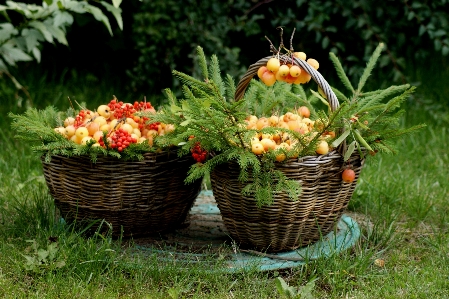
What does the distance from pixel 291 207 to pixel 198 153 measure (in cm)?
44

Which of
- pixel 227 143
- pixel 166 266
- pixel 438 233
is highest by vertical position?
pixel 227 143

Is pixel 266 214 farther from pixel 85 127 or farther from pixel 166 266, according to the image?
pixel 85 127

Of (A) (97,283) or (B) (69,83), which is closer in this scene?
(A) (97,283)

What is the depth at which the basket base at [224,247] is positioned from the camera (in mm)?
2730

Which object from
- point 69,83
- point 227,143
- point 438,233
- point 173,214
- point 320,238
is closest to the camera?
point 227,143

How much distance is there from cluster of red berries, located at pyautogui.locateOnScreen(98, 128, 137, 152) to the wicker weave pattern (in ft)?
1.22

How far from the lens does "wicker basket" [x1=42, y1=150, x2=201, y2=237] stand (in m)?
2.79

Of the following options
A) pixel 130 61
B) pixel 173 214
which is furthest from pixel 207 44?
pixel 173 214

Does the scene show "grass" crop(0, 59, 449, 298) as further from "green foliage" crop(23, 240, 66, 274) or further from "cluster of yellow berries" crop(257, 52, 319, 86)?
"cluster of yellow berries" crop(257, 52, 319, 86)

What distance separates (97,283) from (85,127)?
2.17 ft

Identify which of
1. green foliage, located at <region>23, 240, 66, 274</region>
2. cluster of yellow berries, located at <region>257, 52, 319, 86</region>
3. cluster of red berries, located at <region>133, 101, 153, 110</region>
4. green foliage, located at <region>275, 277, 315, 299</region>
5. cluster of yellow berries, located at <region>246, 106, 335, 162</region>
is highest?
cluster of yellow berries, located at <region>257, 52, 319, 86</region>

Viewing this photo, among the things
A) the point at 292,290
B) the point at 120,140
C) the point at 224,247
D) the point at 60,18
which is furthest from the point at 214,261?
the point at 60,18

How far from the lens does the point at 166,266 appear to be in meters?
2.67

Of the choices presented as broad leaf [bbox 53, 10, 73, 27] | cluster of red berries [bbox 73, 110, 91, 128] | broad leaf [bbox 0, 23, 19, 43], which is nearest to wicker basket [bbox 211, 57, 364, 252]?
cluster of red berries [bbox 73, 110, 91, 128]
